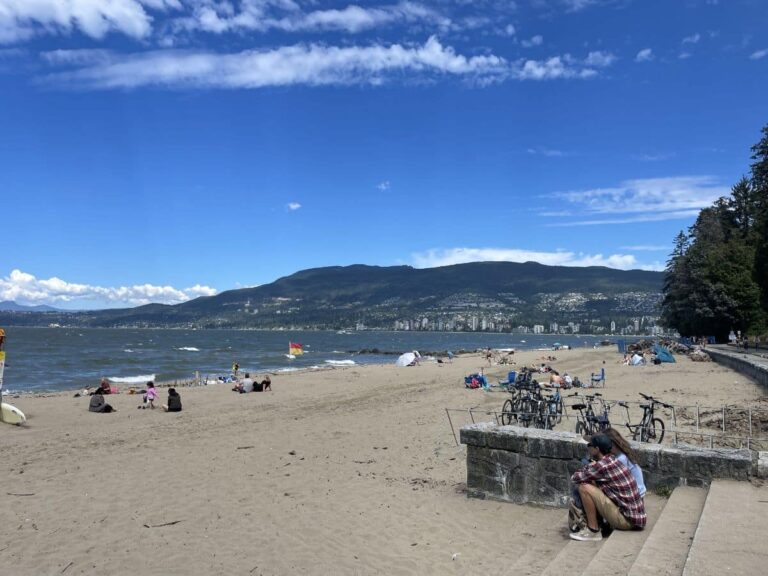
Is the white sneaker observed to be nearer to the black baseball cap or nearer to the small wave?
the black baseball cap

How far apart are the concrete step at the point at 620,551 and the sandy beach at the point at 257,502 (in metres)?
0.60


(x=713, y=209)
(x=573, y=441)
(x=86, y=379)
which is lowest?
(x=86, y=379)

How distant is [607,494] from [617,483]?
141 mm

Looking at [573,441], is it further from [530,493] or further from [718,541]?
[718,541]

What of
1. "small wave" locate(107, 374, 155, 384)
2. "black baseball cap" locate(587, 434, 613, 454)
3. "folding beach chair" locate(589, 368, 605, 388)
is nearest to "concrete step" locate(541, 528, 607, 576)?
"black baseball cap" locate(587, 434, 613, 454)

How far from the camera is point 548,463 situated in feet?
22.3

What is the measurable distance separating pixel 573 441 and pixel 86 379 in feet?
115

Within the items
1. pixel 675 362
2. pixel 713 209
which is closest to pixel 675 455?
pixel 675 362

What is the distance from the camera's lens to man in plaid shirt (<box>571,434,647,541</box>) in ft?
17.5

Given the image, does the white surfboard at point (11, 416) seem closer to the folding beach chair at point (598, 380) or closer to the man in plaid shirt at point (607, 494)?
the man in plaid shirt at point (607, 494)

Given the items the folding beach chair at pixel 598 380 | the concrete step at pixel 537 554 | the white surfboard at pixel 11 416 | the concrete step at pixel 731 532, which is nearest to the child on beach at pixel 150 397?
the white surfboard at pixel 11 416

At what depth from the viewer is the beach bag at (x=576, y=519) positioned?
5.55 m

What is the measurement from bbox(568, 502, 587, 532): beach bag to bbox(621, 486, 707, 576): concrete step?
0.63 metres

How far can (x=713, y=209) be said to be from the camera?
67.4 m
